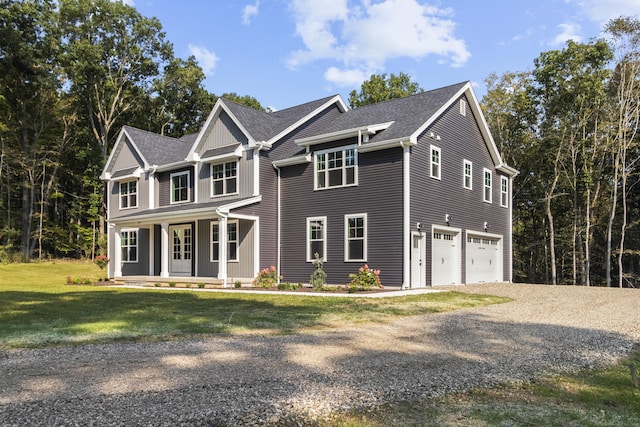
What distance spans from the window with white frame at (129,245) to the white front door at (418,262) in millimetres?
15204

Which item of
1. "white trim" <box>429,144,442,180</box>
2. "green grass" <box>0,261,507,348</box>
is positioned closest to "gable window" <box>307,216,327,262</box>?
"green grass" <box>0,261,507,348</box>

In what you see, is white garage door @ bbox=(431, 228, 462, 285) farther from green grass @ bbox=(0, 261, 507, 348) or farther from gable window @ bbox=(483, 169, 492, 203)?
gable window @ bbox=(483, 169, 492, 203)

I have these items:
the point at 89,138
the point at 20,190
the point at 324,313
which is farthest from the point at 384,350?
the point at 20,190

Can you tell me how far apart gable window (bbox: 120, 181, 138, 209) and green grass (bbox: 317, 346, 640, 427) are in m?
23.9

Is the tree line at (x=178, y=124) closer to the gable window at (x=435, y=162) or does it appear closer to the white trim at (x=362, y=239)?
the gable window at (x=435, y=162)

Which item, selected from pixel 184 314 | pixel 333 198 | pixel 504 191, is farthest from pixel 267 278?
pixel 504 191

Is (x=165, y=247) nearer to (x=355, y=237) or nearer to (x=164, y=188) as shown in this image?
(x=164, y=188)

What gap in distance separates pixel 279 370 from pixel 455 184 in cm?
1610

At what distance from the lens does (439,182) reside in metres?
18.9

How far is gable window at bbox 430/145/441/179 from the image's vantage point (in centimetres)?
1848

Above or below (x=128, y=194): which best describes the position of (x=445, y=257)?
below

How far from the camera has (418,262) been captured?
17.5m

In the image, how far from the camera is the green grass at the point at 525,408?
3.86m

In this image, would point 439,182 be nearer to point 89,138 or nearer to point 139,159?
point 139,159
